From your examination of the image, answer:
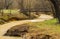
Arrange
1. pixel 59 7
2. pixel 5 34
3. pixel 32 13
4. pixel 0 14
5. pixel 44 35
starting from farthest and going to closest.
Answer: pixel 32 13
pixel 0 14
pixel 5 34
pixel 59 7
pixel 44 35

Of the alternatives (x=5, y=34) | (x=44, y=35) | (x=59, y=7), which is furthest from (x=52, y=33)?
(x=5, y=34)

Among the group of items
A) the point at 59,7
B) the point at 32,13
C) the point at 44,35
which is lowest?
the point at 32,13

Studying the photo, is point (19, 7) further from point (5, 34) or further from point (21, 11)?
point (5, 34)

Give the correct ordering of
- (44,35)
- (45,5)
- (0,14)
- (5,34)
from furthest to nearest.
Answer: (45,5)
(0,14)
(5,34)
(44,35)

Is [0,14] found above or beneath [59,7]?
beneath

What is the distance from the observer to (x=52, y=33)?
5902 mm

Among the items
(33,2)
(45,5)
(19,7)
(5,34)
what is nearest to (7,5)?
(19,7)

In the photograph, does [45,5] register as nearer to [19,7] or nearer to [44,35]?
[19,7]

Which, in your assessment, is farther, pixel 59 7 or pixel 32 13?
pixel 32 13

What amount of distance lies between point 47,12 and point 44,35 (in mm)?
11601

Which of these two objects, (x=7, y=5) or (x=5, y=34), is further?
(x=7, y=5)

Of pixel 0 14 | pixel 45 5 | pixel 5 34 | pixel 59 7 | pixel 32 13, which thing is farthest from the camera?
pixel 32 13

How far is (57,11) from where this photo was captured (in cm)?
797

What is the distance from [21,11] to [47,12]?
2216 millimetres
